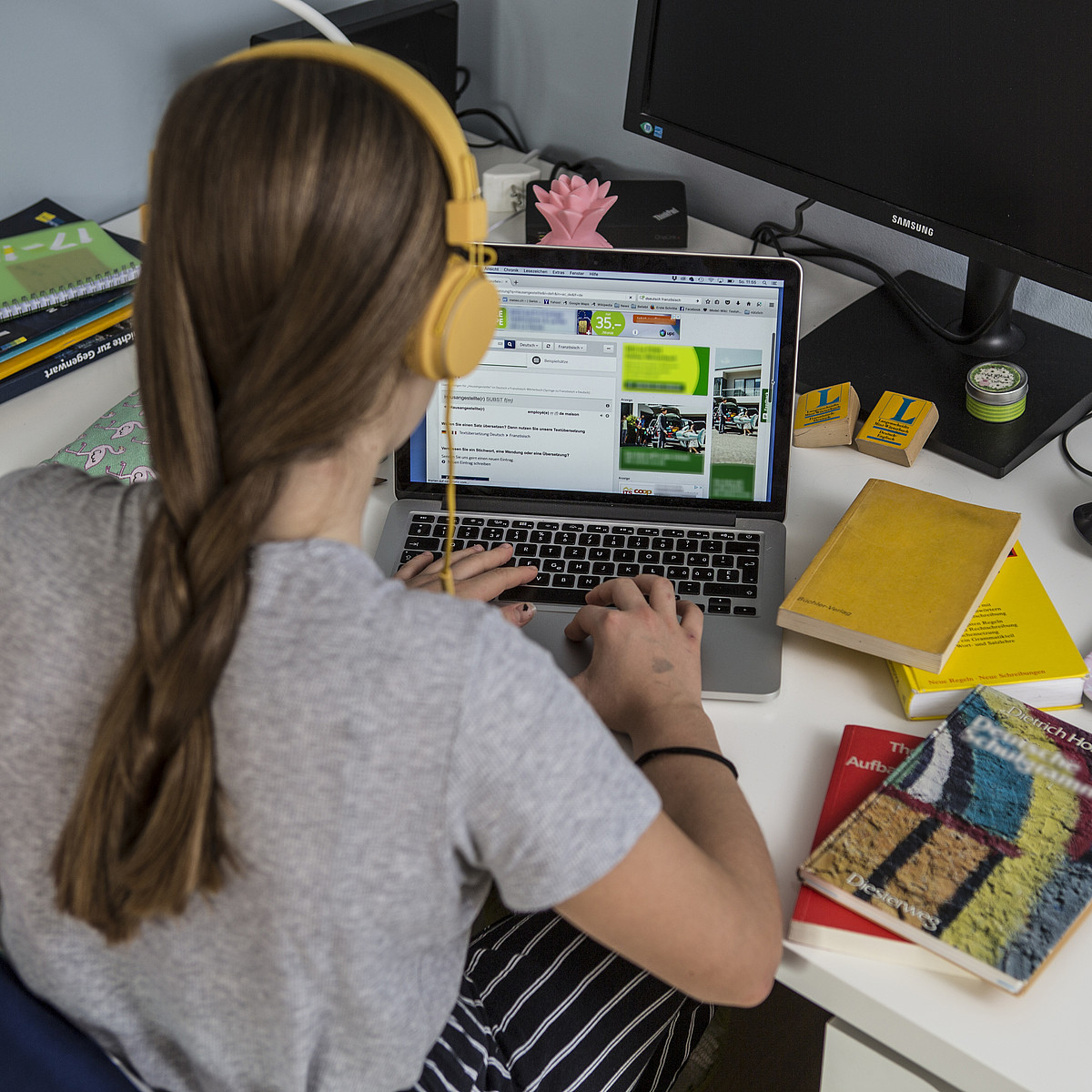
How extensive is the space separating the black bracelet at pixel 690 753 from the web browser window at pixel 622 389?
0.33 metres

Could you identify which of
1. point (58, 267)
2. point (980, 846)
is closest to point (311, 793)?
point (980, 846)

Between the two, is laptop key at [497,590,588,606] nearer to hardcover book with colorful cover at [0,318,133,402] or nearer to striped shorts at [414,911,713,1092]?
striped shorts at [414,911,713,1092]

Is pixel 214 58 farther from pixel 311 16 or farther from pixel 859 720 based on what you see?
pixel 859 720

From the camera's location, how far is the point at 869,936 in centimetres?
65

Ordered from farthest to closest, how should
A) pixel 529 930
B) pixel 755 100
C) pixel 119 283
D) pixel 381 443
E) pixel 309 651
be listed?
pixel 119 283
pixel 755 100
pixel 529 930
pixel 381 443
pixel 309 651

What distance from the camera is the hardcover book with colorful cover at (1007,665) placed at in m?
0.81

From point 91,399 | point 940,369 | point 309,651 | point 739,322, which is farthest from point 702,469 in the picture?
point 91,399

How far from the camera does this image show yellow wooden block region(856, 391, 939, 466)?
1063 mm

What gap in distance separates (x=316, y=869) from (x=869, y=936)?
35 centimetres

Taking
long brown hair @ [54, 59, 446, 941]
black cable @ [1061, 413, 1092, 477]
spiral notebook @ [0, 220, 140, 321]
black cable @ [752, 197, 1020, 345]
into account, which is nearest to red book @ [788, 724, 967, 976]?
long brown hair @ [54, 59, 446, 941]

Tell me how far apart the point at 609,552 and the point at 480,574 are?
4.8 inches

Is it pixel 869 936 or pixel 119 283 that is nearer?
pixel 869 936

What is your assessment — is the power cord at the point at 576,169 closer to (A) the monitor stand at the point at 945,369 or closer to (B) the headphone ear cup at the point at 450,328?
(A) the monitor stand at the point at 945,369

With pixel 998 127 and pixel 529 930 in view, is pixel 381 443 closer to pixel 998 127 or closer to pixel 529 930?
pixel 529 930
